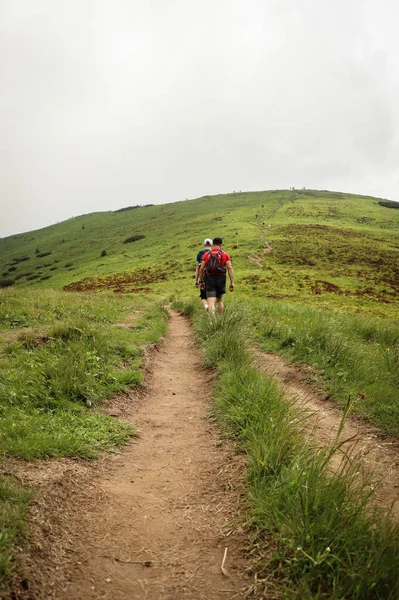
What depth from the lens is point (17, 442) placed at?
160 inches

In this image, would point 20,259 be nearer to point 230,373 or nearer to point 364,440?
point 230,373

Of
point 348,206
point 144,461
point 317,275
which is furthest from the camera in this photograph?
point 348,206

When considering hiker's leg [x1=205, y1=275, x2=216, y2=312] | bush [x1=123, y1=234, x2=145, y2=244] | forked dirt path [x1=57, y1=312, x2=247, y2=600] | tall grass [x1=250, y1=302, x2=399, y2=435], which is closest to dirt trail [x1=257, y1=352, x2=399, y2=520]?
tall grass [x1=250, y1=302, x2=399, y2=435]

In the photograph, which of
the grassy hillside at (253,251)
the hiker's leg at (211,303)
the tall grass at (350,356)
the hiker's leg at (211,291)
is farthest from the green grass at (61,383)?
the grassy hillside at (253,251)

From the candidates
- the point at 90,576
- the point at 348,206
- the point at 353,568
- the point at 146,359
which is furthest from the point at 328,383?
the point at 348,206

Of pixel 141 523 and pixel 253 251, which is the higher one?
pixel 253 251

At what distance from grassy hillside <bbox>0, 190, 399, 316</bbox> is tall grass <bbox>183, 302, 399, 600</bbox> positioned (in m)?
30.2

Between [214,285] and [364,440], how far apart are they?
758cm

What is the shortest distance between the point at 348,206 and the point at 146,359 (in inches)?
4485

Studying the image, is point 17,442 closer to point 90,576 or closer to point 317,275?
point 90,576

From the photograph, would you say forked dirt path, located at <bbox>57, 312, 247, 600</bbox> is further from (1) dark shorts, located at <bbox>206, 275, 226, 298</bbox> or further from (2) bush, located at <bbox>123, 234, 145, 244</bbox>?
(2) bush, located at <bbox>123, 234, 145, 244</bbox>

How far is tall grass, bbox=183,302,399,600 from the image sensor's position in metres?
2.31

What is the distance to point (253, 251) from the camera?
5853cm

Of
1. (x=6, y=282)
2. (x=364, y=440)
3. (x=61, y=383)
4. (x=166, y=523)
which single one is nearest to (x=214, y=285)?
(x=61, y=383)
